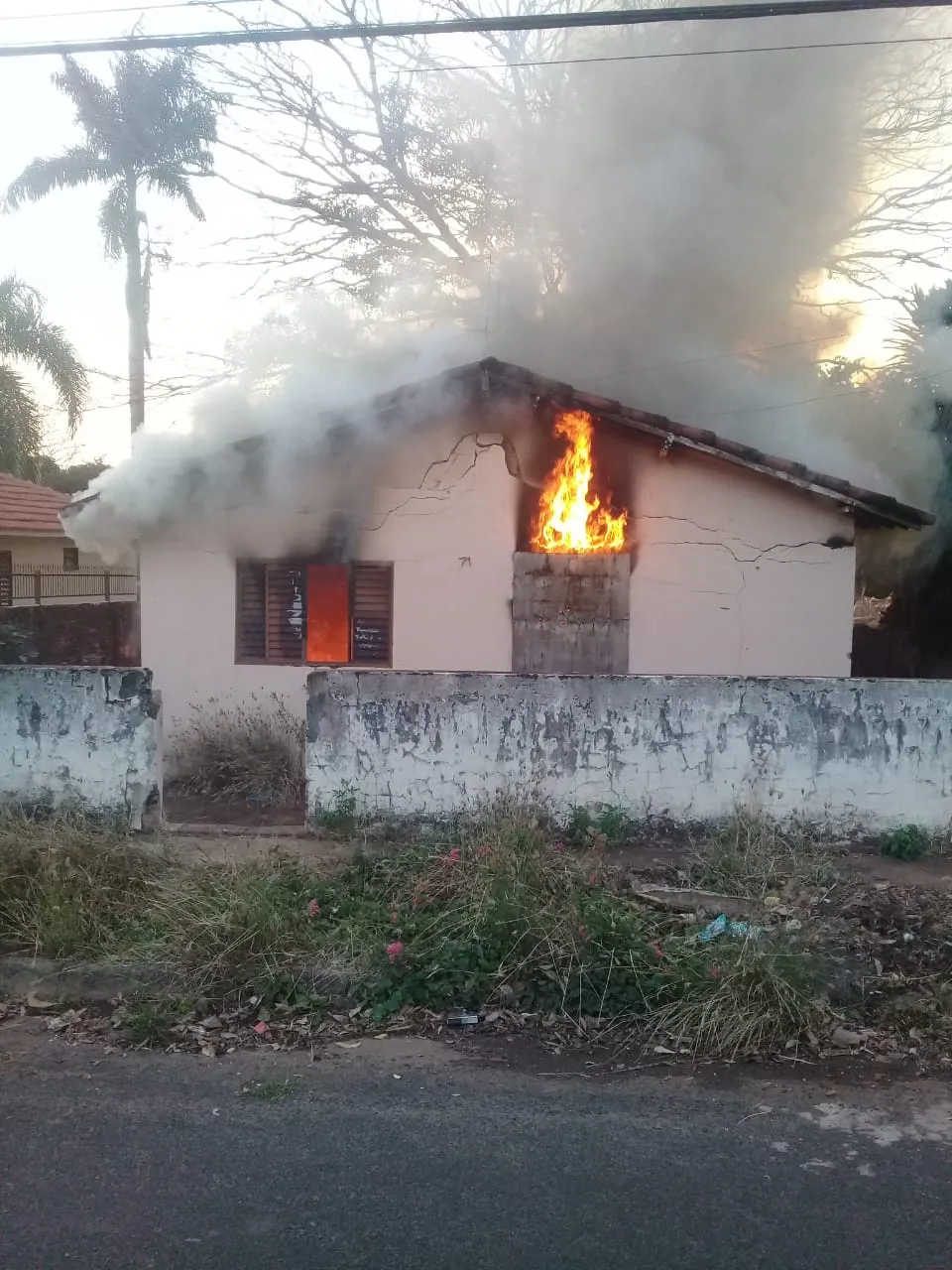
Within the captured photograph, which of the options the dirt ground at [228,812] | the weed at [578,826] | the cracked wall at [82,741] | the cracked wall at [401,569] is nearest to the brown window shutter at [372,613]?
the cracked wall at [401,569]

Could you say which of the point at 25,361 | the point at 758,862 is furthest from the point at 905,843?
the point at 25,361

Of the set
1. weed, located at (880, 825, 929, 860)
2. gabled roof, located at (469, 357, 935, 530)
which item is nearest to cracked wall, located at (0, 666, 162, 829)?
gabled roof, located at (469, 357, 935, 530)

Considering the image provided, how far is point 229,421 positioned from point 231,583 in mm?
1732

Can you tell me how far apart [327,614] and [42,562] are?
14487mm

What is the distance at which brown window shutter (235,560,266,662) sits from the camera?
10.1 meters

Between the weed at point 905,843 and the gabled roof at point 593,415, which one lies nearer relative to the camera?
the weed at point 905,843

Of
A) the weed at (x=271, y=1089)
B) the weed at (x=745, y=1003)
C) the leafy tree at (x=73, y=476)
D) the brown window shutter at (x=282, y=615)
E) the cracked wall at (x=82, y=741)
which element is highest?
the leafy tree at (x=73, y=476)

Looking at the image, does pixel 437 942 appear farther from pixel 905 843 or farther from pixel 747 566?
pixel 747 566

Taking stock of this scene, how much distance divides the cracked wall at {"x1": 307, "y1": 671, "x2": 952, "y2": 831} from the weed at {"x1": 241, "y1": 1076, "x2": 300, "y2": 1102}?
3.15 metres

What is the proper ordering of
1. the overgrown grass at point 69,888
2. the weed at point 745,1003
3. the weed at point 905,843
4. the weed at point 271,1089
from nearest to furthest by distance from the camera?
the weed at point 271,1089 → the weed at point 745,1003 → the overgrown grass at point 69,888 → the weed at point 905,843

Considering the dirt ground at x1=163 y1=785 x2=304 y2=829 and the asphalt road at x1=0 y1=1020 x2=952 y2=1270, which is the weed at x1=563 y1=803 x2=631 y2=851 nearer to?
the dirt ground at x1=163 y1=785 x2=304 y2=829

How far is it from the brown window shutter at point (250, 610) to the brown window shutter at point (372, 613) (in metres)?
0.95

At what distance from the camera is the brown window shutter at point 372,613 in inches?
394

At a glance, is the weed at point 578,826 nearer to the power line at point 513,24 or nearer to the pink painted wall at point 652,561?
the pink painted wall at point 652,561
